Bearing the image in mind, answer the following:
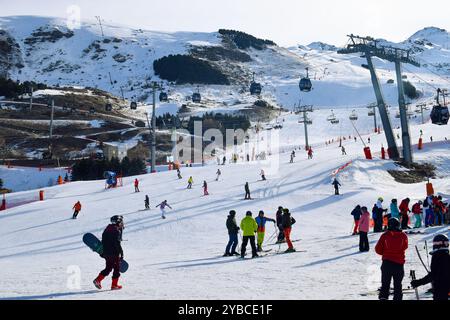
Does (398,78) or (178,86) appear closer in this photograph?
(398,78)

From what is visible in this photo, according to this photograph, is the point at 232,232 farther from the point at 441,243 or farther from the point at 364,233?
the point at 441,243

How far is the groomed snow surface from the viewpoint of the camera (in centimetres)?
1130

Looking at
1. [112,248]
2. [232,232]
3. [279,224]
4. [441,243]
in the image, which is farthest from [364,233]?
[441,243]

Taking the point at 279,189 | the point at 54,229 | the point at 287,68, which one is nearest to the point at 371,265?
the point at 54,229

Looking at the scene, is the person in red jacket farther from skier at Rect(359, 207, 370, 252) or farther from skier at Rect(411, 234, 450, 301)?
skier at Rect(359, 207, 370, 252)

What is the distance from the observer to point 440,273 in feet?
24.0

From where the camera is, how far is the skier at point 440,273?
7273mm

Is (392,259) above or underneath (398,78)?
underneath

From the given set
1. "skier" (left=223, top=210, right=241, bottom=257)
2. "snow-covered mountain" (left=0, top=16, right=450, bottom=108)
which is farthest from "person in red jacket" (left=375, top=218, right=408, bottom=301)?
"snow-covered mountain" (left=0, top=16, right=450, bottom=108)

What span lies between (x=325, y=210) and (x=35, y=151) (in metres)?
61.1

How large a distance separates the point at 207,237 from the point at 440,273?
53.9 feet

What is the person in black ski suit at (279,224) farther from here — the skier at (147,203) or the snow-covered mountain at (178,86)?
the snow-covered mountain at (178,86)

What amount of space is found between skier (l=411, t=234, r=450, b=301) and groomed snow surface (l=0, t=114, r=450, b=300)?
216cm
